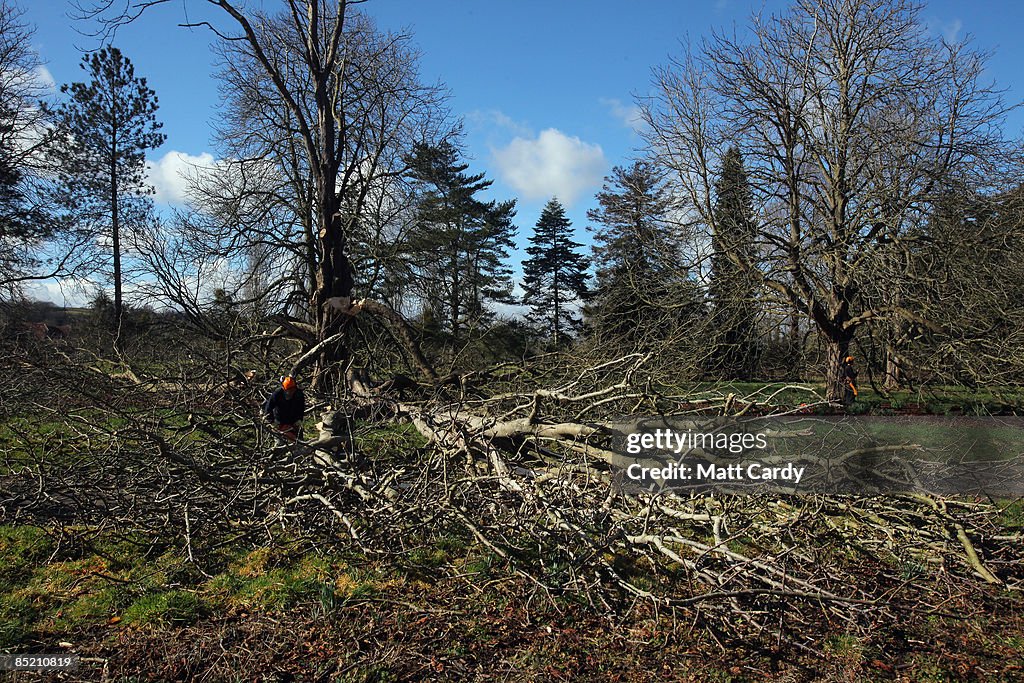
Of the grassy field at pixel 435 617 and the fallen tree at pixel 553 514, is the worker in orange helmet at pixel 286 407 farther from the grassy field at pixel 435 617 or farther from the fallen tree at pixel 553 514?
the grassy field at pixel 435 617

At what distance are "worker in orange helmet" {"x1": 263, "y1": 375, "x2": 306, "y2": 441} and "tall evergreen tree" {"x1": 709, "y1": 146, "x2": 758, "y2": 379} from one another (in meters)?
7.32

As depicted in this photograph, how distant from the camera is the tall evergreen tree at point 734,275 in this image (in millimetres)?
11531

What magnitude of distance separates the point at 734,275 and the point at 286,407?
8.22 metres

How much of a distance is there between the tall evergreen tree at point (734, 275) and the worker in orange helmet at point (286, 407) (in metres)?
7.32

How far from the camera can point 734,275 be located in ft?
38.1

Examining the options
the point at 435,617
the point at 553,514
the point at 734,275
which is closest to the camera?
the point at 435,617

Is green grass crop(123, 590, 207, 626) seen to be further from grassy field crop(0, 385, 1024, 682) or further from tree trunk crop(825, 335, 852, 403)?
tree trunk crop(825, 335, 852, 403)

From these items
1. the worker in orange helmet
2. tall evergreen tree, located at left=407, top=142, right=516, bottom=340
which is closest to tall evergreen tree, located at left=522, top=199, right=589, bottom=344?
tall evergreen tree, located at left=407, top=142, right=516, bottom=340

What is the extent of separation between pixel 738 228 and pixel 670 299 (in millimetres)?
1709

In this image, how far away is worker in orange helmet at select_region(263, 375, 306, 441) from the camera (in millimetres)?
6559

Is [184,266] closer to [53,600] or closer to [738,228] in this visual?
[53,600]

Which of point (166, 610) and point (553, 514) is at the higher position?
point (553, 514)

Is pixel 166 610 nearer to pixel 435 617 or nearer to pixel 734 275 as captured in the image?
pixel 435 617

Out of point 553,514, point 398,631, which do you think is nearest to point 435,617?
point 398,631
